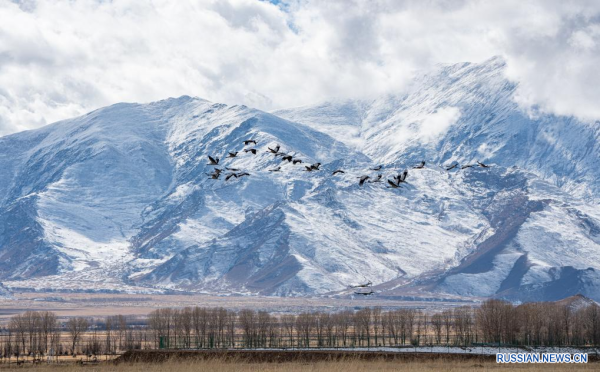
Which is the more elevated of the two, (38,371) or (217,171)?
(217,171)

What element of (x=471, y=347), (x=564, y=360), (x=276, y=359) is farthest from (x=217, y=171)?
(x=471, y=347)

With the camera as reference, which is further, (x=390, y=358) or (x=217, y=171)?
(x=390, y=358)

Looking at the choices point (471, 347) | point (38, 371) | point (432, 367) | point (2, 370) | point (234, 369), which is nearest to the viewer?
point (234, 369)

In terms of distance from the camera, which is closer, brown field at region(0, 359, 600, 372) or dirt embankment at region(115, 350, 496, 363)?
brown field at region(0, 359, 600, 372)

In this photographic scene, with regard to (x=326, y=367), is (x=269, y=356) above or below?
below

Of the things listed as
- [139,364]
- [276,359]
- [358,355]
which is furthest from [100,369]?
[358,355]

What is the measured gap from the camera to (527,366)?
12388cm

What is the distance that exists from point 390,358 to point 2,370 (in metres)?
54.6

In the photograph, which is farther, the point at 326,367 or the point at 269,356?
the point at 269,356

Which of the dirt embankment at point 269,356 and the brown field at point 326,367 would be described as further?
the dirt embankment at point 269,356

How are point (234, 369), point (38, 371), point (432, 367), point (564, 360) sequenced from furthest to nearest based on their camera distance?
point (564, 360), point (432, 367), point (38, 371), point (234, 369)

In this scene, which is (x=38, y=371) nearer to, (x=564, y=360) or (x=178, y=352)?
(x=178, y=352)

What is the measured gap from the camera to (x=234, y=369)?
103312mm

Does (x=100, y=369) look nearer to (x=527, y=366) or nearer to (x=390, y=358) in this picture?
(x=390, y=358)
